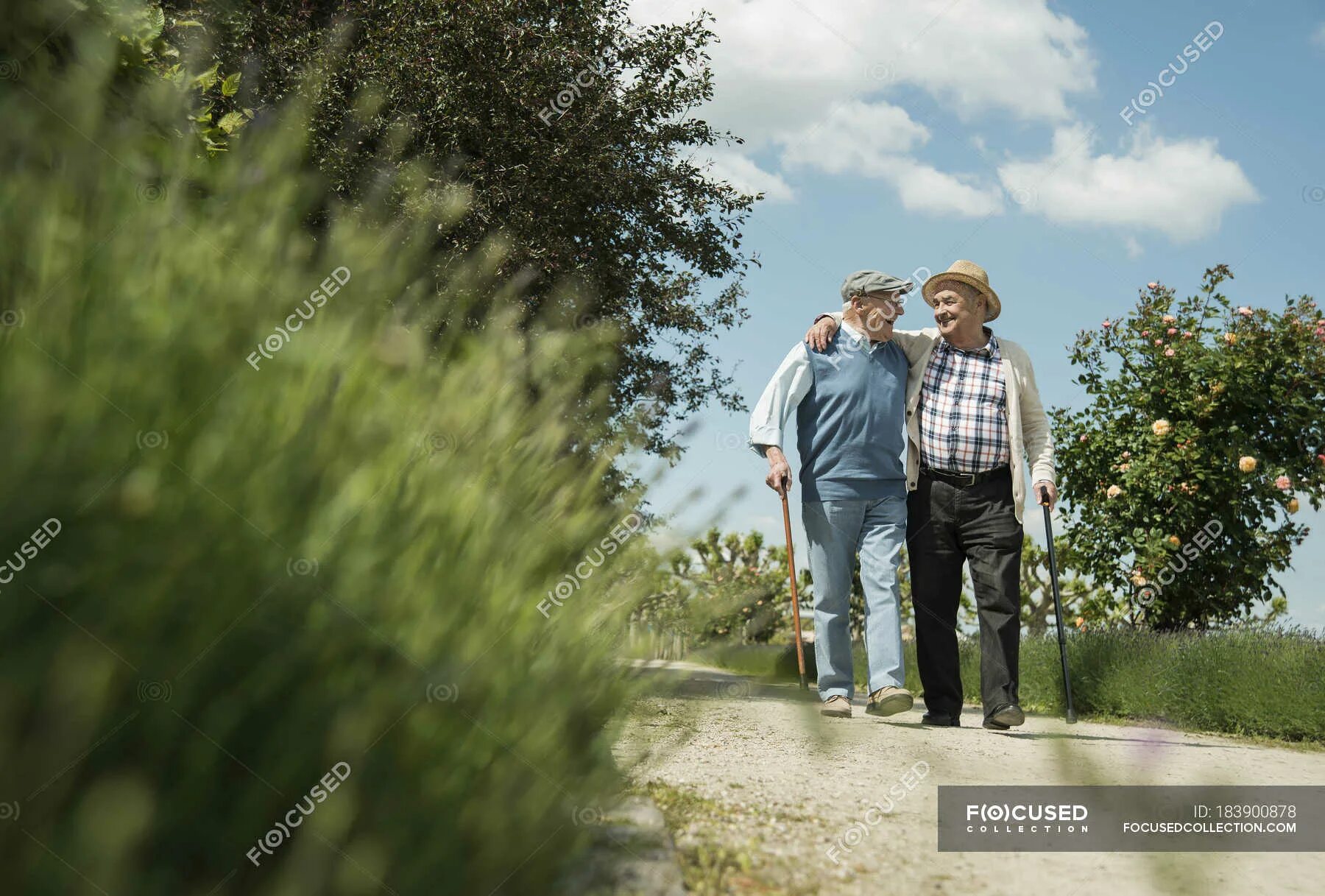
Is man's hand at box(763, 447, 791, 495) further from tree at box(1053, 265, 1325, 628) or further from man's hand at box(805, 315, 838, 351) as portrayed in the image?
tree at box(1053, 265, 1325, 628)

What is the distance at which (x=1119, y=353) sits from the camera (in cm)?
994

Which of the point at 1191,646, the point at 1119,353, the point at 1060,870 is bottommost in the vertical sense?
the point at 1060,870

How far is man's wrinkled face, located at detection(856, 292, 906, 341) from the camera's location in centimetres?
529

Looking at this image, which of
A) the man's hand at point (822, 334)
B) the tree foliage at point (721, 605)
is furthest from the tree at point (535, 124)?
the tree foliage at point (721, 605)

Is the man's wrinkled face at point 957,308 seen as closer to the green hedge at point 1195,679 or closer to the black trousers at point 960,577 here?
the black trousers at point 960,577

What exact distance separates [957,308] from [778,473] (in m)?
1.34

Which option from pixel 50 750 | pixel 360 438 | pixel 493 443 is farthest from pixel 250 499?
pixel 493 443

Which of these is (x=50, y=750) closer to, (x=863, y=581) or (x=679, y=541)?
(x=679, y=541)

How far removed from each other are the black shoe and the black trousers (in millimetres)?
44

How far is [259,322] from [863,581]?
3.87 m

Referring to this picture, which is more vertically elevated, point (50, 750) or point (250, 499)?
point (250, 499)

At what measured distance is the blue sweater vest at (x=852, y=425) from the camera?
5160mm

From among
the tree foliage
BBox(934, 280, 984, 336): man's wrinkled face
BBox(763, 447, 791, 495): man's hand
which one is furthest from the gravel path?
BBox(934, 280, 984, 336): man's wrinkled face

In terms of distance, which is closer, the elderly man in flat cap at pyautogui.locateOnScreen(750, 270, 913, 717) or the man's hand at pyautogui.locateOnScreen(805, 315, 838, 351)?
the elderly man in flat cap at pyautogui.locateOnScreen(750, 270, 913, 717)
